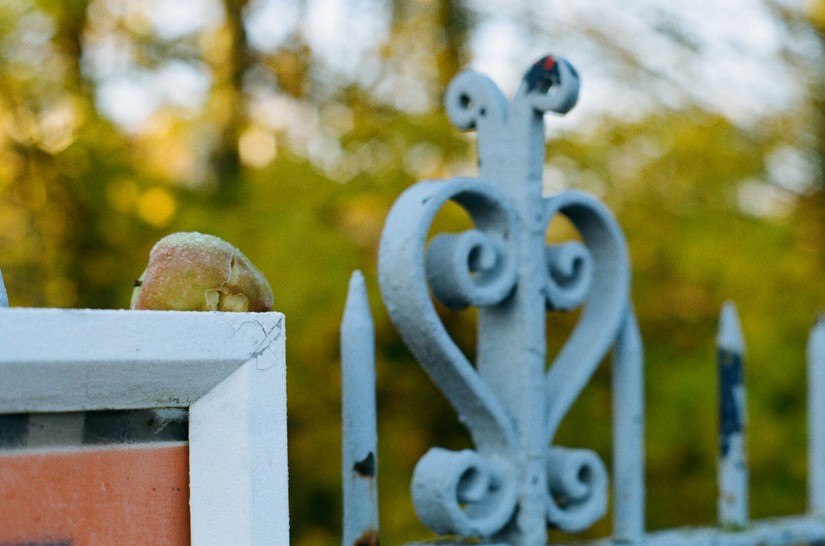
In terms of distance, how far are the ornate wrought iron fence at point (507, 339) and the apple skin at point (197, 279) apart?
31 cm

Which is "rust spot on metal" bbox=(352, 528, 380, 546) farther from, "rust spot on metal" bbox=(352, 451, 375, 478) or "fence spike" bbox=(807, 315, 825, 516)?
"fence spike" bbox=(807, 315, 825, 516)

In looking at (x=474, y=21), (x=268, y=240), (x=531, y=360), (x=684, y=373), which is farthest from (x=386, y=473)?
(x=474, y=21)

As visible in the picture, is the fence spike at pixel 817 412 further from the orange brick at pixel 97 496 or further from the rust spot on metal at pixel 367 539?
the orange brick at pixel 97 496

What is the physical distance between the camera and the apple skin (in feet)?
3.60

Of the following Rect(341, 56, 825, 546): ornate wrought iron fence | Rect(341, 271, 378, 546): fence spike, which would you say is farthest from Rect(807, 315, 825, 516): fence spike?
Rect(341, 271, 378, 546): fence spike

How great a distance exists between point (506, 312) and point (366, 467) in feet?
1.12

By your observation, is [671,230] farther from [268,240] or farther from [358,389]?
[358,389]

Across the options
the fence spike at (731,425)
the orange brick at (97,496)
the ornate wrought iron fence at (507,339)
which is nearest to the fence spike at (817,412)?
the fence spike at (731,425)

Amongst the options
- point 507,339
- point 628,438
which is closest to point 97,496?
point 507,339

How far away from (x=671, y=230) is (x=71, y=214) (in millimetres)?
1747

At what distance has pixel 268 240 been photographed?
2602 mm

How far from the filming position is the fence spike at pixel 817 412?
2088 mm

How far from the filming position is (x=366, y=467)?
1.41 metres

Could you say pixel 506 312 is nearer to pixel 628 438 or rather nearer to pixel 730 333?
pixel 628 438
